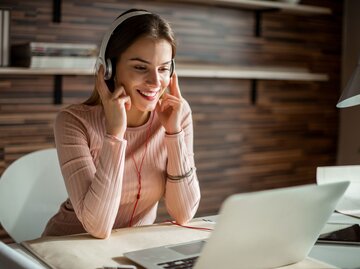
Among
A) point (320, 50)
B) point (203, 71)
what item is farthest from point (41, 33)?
point (320, 50)

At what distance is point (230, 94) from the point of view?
3502mm

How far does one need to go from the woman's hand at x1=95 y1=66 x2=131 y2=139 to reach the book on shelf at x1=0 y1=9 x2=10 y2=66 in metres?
1.02

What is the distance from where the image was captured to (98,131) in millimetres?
1719

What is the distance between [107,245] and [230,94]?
2223 millimetres

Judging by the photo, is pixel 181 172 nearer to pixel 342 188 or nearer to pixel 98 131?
pixel 98 131

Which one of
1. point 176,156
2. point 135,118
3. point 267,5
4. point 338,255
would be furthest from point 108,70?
point 267,5

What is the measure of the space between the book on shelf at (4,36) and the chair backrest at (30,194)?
32.4 inches

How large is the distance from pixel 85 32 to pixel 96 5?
0.15 metres

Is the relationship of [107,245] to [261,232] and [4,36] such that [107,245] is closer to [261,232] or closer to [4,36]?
[261,232]

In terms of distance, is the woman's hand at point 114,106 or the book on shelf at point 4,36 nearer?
the woman's hand at point 114,106

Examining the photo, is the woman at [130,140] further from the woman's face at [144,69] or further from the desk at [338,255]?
the desk at [338,255]

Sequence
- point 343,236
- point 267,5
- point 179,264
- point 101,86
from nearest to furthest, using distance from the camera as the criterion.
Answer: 1. point 179,264
2. point 343,236
3. point 101,86
4. point 267,5

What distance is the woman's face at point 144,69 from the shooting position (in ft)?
5.45

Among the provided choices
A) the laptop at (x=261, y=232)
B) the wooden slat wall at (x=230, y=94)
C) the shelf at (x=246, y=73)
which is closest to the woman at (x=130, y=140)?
the laptop at (x=261, y=232)
